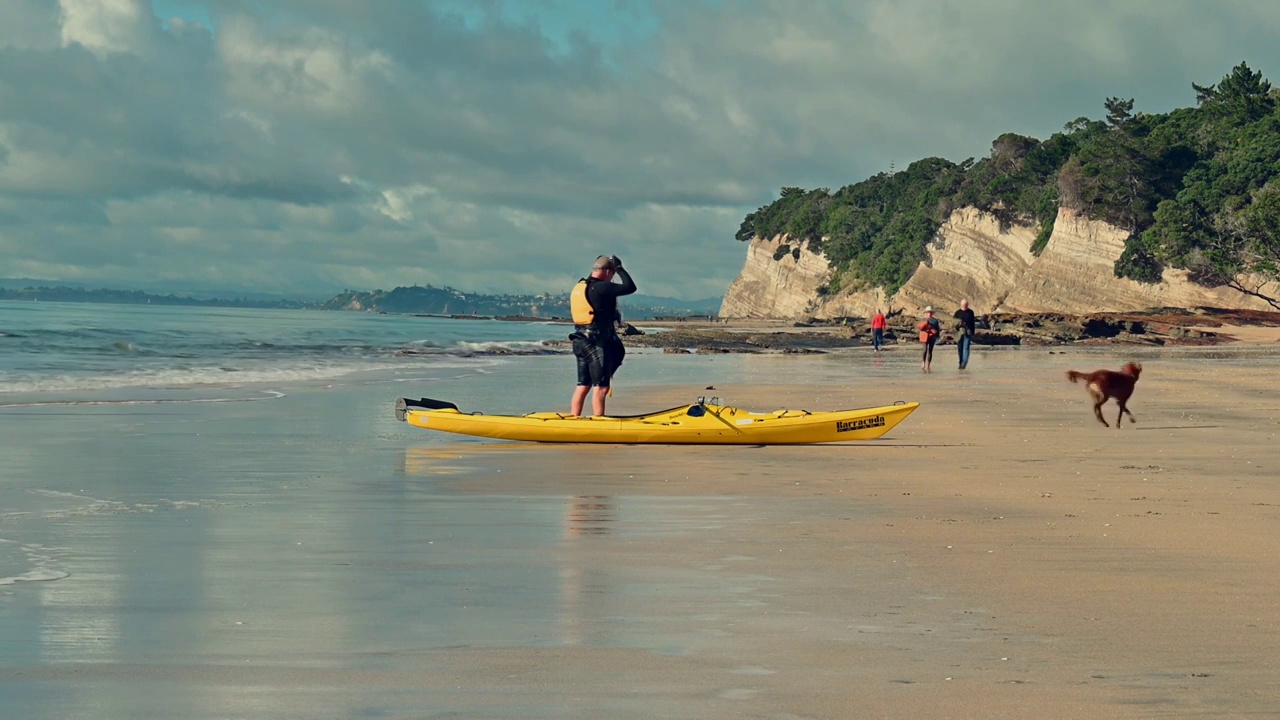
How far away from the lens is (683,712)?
4.53m

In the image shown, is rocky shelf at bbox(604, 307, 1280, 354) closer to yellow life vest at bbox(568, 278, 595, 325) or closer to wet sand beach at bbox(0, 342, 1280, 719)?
yellow life vest at bbox(568, 278, 595, 325)

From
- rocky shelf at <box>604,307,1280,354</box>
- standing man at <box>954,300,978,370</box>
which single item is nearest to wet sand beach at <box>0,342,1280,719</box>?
standing man at <box>954,300,978,370</box>

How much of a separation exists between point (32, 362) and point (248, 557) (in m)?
29.6

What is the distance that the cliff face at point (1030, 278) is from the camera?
74.7 m

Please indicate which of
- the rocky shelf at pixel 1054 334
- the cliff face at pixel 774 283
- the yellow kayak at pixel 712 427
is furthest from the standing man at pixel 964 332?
the cliff face at pixel 774 283

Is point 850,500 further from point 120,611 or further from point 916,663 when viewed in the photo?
point 120,611

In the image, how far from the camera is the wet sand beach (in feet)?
15.7

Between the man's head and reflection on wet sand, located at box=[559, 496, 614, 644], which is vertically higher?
the man's head

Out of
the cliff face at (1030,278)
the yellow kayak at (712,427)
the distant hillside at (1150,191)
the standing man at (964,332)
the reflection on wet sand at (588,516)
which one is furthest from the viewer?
the cliff face at (1030,278)

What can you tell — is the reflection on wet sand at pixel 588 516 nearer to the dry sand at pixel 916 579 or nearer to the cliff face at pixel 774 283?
the dry sand at pixel 916 579

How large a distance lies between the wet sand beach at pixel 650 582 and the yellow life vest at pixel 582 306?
1780 mm

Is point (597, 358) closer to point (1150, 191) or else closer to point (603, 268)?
point (603, 268)

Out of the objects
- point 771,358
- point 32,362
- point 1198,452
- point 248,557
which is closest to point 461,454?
point 248,557

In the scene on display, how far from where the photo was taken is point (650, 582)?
6746 mm
